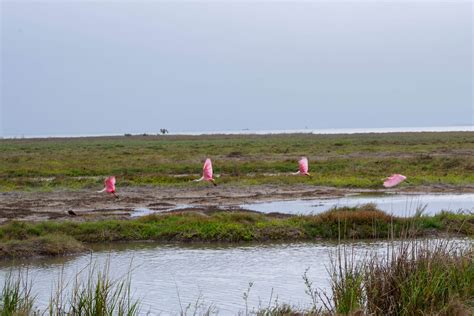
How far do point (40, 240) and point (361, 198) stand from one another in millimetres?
13315

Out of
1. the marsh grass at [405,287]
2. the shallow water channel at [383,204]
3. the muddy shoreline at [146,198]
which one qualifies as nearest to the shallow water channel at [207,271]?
the marsh grass at [405,287]

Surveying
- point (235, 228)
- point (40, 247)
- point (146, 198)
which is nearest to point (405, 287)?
point (235, 228)

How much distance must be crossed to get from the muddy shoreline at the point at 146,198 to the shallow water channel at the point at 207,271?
4.87 metres

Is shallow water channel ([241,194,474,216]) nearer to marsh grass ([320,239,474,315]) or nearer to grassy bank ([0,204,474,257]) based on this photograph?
grassy bank ([0,204,474,257])

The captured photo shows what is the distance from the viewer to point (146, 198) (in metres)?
26.2

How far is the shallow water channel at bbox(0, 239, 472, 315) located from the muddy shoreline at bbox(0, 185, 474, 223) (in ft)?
16.0

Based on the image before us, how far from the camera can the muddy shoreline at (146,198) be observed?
2156 cm

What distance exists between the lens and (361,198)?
25406 millimetres

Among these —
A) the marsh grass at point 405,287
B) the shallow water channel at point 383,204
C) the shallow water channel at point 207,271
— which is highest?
the marsh grass at point 405,287

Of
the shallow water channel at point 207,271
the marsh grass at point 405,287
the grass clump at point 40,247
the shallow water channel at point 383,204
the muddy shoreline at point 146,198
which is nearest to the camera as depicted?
the marsh grass at point 405,287

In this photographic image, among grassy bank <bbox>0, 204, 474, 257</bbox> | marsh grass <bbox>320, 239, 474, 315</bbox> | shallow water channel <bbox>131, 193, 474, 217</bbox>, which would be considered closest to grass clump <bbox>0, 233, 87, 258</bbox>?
grassy bank <bbox>0, 204, 474, 257</bbox>

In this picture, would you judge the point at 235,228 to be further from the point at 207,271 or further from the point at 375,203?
the point at 375,203

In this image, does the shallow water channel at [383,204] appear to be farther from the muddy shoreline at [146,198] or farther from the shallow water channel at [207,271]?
the shallow water channel at [207,271]

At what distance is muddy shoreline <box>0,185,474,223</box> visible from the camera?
2156 centimetres
